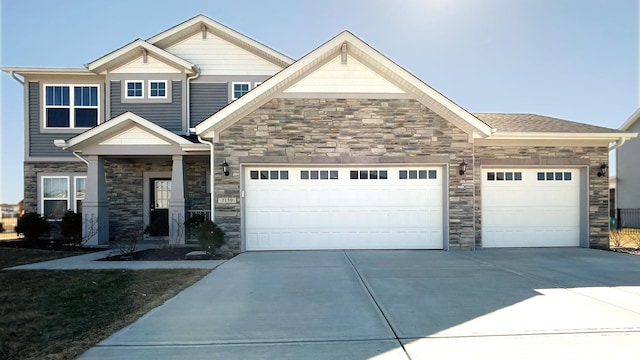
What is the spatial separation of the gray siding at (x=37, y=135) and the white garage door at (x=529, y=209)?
15.5 meters

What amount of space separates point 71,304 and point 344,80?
855cm

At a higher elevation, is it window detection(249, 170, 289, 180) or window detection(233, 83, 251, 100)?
window detection(233, 83, 251, 100)

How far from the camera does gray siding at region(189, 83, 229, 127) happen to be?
15.2 meters

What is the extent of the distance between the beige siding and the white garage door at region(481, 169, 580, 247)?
925 centimetres

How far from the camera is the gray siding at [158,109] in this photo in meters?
14.9

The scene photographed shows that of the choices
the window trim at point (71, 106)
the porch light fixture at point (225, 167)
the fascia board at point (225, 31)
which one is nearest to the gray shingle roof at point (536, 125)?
the fascia board at point (225, 31)

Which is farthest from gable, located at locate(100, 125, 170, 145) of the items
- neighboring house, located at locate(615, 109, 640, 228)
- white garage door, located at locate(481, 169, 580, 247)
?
neighboring house, located at locate(615, 109, 640, 228)

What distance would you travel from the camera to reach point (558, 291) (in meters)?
6.60

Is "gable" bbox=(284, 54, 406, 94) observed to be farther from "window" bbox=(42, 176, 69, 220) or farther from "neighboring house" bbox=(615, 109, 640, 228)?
"neighboring house" bbox=(615, 109, 640, 228)

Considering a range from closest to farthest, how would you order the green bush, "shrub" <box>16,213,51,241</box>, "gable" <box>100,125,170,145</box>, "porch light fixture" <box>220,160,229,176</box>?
"porch light fixture" <box>220,160,229,176</box> → "gable" <box>100,125,170,145</box> → the green bush → "shrub" <box>16,213,51,241</box>

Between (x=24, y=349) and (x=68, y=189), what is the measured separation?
13.0m

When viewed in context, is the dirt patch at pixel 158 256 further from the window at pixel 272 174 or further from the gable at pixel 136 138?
the gable at pixel 136 138

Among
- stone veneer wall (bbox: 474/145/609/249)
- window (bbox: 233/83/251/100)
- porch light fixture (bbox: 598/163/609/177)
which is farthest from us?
window (bbox: 233/83/251/100)

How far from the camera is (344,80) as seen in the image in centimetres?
1148
